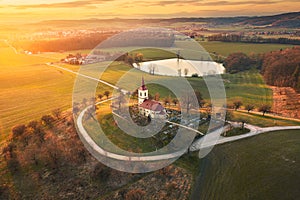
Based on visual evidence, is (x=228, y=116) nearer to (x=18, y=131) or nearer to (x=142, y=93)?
(x=142, y=93)

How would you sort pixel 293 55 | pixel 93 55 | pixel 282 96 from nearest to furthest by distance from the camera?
pixel 282 96 < pixel 293 55 < pixel 93 55

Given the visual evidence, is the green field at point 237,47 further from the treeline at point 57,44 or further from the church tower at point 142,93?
the church tower at point 142,93

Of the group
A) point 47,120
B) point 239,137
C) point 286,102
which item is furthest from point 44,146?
point 286,102

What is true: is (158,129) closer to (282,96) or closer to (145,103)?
(145,103)

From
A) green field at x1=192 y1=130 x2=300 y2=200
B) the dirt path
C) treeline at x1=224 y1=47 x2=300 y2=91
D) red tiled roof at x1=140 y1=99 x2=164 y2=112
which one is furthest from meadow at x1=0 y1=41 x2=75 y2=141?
treeline at x1=224 y1=47 x2=300 y2=91

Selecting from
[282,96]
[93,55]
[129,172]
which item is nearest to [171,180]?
[129,172]

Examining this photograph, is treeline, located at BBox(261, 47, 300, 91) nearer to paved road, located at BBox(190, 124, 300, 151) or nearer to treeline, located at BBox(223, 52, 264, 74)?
treeline, located at BBox(223, 52, 264, 74)

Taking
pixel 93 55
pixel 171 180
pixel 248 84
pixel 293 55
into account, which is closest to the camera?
pixel 171 180
